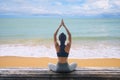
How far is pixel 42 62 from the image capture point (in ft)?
15.7

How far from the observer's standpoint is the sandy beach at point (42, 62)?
4.70 m

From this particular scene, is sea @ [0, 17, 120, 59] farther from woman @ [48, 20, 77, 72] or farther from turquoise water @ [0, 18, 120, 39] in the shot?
woman @ [48, 20, 77, 72]

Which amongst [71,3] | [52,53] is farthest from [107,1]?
[52,53]

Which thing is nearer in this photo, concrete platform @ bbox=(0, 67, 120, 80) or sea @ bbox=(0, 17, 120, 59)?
concrete platform @ bbox=(0, 67, 120, 80)

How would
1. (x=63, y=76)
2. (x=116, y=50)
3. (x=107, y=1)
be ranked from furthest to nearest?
(x=107, y=1)
(x=116, y=50)
(x=63, y=76)

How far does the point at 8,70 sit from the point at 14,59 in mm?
2893

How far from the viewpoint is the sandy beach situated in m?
4.70

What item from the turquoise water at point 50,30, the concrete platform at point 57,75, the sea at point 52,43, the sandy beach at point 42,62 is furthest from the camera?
the turquoise water at point 50,30

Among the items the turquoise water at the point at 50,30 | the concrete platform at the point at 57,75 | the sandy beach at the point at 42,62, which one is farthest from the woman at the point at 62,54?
the turquoise water at the point at 50,30

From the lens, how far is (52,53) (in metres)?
5.29

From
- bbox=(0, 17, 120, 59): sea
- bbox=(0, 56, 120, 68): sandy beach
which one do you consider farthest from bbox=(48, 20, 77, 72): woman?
bbox=(0, 17, 120, 59): sea

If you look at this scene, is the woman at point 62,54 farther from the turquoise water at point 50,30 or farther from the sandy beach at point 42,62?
the turquoise water at point 50,30

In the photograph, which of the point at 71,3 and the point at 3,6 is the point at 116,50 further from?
the point at 3,6

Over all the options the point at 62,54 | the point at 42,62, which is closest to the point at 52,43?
the point at 42,62
